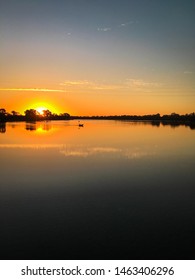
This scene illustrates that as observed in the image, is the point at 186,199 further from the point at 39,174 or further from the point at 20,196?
the point at 39,174

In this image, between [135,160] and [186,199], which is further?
[135,160]

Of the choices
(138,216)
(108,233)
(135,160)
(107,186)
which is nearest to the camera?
(108,233)

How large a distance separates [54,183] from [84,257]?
1088cm

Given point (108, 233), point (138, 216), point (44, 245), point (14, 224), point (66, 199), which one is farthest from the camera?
point (66, 199)

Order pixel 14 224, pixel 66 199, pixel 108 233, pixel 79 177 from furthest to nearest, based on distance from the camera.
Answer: pixel 79 177, pixel 66 199, pixel 14 224, pixel 108 233

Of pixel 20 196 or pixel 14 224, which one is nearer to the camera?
pixel 14 224

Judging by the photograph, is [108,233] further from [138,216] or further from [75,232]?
[138,216]

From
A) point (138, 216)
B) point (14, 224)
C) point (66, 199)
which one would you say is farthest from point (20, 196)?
point (138, 216)

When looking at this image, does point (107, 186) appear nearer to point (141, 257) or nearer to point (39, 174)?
point (39, 174)

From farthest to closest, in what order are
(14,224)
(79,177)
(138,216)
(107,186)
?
1. (79,177)
2. (107,186)
3. (138,216)
4. (14,224)

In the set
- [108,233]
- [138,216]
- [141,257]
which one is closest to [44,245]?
[108,233]

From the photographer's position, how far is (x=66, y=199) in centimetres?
1627

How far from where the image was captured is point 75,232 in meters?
11.6

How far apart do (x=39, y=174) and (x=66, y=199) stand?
292 inches
